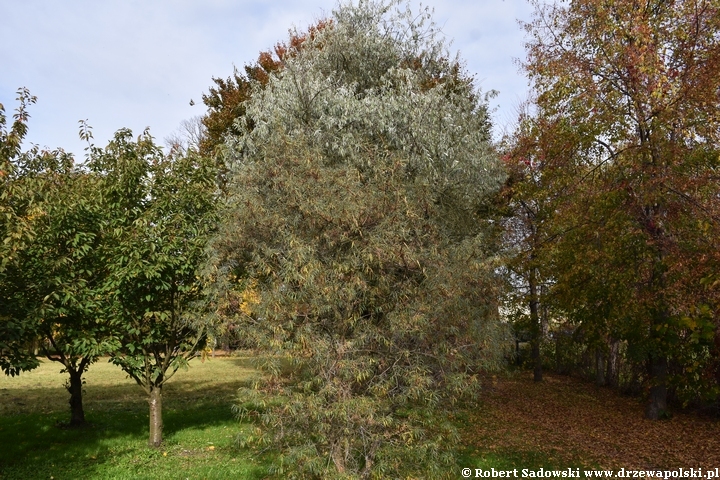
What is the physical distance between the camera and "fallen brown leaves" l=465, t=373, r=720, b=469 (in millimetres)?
8875

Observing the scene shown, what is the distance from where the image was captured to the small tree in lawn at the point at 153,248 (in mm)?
7996

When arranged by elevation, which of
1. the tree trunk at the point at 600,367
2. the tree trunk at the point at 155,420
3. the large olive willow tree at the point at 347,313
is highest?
the large olive willow tree at the point at 347,313

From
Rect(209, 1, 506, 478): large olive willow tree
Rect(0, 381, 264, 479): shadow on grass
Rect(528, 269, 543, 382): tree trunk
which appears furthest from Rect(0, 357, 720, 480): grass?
Rect(528, 269, 543, 382): tree trunk

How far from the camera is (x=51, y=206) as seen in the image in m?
7.68

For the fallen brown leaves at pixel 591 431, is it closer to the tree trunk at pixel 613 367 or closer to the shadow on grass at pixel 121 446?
the tree trunk at pixel 613 367

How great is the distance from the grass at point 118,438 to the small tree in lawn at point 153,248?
0.86m

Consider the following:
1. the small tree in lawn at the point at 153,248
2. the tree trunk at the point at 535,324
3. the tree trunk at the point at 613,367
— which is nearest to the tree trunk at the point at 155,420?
the small tree in lawn at the point at 153,248

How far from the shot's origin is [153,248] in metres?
7.72

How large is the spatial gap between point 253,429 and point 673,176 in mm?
8694

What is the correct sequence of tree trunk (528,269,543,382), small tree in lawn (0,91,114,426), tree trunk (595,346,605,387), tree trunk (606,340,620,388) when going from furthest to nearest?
tree trunk (595,346,605,387)
tree trunk (606,340,620,388)
tree trunk (528,269,543,382)
small tree in lawn (0,91,114,426)

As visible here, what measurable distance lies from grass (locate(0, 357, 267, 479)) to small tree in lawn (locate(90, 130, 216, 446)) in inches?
33.9

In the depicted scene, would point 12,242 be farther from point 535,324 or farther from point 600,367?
point 600,367

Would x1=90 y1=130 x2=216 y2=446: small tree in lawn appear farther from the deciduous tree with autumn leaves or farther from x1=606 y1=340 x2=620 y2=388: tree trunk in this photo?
x1=606 y1=340 x2=620 y2=388: tree trunk

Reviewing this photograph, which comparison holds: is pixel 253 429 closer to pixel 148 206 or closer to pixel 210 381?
pixel 148 206
